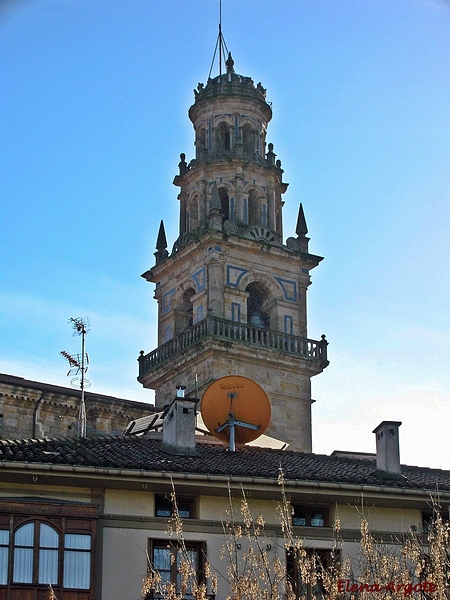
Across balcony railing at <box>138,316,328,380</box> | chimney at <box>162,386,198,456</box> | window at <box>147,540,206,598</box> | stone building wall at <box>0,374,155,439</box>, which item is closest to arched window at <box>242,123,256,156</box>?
balcony railing at <box>138,316,328,380</box>

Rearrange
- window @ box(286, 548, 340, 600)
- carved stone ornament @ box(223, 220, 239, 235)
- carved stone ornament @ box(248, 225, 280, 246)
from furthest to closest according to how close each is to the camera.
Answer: carved stone ornament @ box(248, 225, 280, 246) < carved stone ornament @ box(223, 220, 239, 235) < window @ box(286, 548, 340, 600)

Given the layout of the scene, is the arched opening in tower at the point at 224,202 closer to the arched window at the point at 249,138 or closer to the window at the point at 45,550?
the arched window at the point at 249,138

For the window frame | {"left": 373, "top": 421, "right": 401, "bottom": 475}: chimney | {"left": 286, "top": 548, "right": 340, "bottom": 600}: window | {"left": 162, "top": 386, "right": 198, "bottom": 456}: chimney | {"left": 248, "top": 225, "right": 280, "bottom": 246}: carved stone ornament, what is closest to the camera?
{"left": 286, "top": 548, "right": 340, "bottom": 600}: window

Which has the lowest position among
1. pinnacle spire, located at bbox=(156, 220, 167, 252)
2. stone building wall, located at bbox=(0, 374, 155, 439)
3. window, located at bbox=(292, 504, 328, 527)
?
window, located at bbox=(292, 504, 328, 527)

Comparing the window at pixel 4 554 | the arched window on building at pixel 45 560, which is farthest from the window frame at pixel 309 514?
the window at pixel 4 554

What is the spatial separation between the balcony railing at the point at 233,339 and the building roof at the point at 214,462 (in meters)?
25.6

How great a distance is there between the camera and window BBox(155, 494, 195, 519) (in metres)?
31.7

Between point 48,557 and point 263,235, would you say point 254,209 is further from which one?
point 48,557

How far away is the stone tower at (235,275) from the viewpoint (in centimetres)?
6338

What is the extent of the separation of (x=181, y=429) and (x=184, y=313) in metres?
32.4

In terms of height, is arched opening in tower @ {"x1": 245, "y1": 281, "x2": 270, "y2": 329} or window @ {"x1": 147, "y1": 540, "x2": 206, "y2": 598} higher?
arched opening in tower @ {"x1": 245, "y1": 281, "x2": 270, "y2": 329}

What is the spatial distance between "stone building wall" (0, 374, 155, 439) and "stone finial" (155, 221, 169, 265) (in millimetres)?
10108

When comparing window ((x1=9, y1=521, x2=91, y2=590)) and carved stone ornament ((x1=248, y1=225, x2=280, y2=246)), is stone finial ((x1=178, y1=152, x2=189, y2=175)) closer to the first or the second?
carved stone ornament ((x1=248, y1=225, x2=280, y2=246))

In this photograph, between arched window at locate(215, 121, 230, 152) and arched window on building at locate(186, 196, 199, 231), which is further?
arched window at locate(215, 121, 230, 152)
